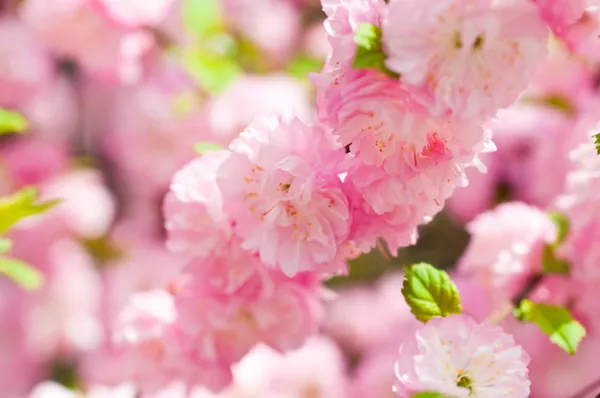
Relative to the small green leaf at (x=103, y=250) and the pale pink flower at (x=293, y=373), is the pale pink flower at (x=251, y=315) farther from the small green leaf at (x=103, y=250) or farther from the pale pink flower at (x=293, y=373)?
the small green leaf at (x=103, y=250)

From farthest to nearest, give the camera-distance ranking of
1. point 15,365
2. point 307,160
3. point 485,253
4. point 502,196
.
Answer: point 15,365 → point 502,196 → point 485,253 → point 307,160

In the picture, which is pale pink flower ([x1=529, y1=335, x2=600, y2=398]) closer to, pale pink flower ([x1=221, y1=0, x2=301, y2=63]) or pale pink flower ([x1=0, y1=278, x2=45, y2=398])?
pale pink flower ([x1=221, y1=0, x2=301, y2=63])

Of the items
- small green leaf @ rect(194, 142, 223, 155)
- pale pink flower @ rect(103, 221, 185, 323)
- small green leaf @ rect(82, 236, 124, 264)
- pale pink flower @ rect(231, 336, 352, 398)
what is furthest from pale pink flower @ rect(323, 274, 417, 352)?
small green leaf @ rect(194, 142, 223, 155)

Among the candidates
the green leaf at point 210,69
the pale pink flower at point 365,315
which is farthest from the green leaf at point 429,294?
the pale pink flower at point 365,315

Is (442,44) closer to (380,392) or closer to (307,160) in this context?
(307,160)

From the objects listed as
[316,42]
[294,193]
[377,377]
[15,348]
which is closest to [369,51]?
[294,193]

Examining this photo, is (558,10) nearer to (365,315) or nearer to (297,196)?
(297,196)

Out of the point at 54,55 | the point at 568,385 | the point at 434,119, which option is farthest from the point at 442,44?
the point at 54,55
